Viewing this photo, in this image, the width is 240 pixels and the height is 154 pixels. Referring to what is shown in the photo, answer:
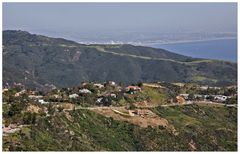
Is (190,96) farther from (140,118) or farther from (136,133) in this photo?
(136,133)

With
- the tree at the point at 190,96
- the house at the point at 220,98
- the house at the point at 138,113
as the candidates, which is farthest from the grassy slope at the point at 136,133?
the house at the point at 220,98

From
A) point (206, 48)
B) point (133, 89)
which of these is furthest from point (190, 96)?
point (206, 48)

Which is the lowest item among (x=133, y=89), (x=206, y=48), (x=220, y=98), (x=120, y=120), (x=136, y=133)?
(x=206, y=48)

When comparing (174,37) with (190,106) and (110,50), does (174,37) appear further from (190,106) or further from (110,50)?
(190,106)

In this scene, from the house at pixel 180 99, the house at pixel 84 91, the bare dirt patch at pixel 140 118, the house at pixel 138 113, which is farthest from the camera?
the house at pixel 180 99

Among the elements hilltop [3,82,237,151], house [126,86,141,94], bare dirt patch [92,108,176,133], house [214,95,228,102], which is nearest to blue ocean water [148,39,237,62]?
house [214,95,228,102]

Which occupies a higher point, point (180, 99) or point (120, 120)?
point (120, 120)

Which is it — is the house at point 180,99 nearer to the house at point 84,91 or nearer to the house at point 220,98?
the house at point 220,98
